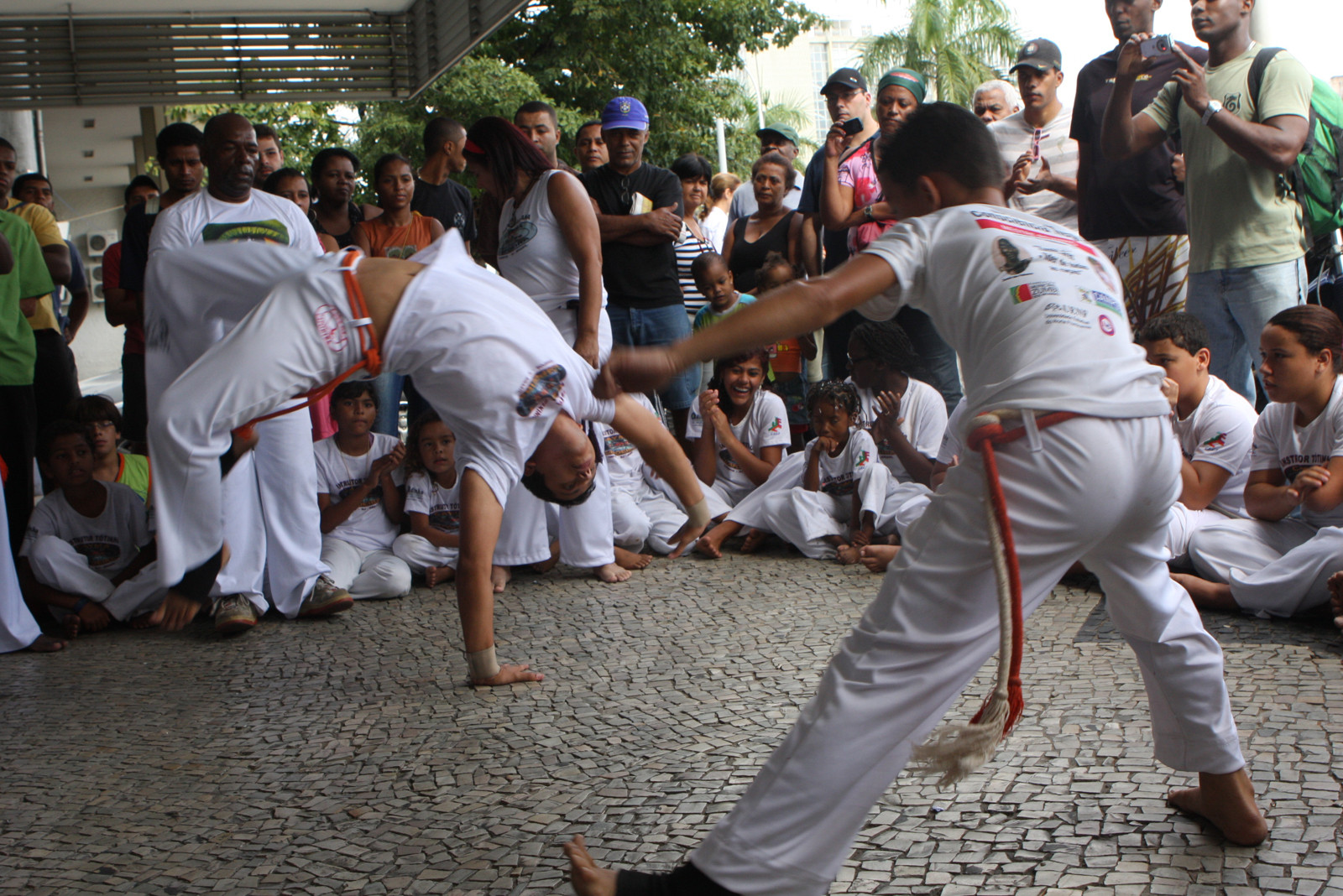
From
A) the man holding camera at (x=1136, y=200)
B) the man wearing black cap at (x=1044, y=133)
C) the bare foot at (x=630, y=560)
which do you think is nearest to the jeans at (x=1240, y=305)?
the man holding camera at (x=1136, y=200)

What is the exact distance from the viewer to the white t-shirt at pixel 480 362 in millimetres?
3559

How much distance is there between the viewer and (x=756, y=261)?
693 centimetres

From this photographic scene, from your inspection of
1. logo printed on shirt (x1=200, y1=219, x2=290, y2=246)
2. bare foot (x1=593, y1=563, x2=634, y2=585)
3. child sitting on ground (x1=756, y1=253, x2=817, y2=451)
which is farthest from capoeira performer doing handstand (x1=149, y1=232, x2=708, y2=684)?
child sitting on ground (x1=756, y1=253, x2=817, y2=451)

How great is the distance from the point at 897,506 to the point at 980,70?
21491 mm

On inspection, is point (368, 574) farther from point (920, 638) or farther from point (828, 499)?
point (920, 638)

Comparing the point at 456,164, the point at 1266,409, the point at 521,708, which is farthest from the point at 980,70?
the point at 521,708

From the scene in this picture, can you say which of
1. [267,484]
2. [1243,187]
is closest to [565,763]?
[267,484]

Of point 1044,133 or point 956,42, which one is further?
point 956,42

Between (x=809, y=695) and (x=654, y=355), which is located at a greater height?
(x=654, y=355)

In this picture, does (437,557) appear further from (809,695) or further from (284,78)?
(284,78)

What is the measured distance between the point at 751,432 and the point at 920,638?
419cm

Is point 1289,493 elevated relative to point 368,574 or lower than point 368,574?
elevated

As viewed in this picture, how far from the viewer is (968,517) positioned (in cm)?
205

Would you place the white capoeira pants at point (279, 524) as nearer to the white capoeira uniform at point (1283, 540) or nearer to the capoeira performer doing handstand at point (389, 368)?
the capoeira performer doing handstand at point (389, 368)
